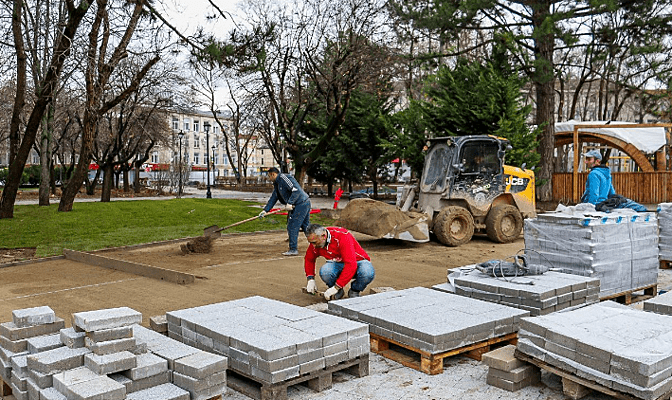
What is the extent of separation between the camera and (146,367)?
13.2ft

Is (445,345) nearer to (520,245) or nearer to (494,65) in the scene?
(520,245)

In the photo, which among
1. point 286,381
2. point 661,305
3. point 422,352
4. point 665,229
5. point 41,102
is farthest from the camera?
point 41,102

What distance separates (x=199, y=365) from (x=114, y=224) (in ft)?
50.4

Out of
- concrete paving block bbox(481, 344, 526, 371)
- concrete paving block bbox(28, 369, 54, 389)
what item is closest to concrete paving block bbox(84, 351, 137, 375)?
concrete paving block bbox(28, 369, 54, 389)

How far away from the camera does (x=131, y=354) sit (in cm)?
406

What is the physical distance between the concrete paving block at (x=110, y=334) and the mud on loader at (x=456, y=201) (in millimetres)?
8668

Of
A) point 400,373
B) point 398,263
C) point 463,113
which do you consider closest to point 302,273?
point 398,263

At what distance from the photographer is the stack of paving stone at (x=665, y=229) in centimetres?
1004

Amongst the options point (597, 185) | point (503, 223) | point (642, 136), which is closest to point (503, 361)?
point (597, 185)

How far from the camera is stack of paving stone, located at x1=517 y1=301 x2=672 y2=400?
397cm

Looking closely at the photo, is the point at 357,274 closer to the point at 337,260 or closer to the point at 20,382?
the point at 337,260

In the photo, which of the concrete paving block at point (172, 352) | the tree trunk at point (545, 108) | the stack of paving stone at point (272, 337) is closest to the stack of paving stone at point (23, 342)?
the concrete paving block at point (172, 352)

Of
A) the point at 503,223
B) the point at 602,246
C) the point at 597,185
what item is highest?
the point at 597,185

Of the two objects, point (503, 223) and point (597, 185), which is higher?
point (597, 185)
